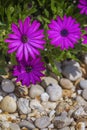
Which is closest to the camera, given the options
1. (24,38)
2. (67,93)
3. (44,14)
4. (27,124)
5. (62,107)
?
(24,38)

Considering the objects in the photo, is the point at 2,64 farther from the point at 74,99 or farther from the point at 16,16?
the point at 74,99

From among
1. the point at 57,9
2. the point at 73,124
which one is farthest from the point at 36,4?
the point at 73,124

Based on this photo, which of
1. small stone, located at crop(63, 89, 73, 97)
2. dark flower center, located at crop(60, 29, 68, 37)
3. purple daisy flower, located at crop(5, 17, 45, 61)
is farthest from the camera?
small stone, located at crop(63, 89, 73, 97)

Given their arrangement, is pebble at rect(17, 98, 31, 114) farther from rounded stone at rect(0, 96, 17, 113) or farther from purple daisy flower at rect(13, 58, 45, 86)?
purple daisy flower at rect(13, 58, 45, 86)

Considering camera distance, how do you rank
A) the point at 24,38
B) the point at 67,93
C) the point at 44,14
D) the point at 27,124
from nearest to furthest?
the point at 24,38
the point at 27,124
the point at 67,93
the point at 44,14

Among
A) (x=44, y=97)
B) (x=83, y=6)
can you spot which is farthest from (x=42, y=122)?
(x=83, y=6)

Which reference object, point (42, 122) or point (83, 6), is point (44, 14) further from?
point (42, 122)

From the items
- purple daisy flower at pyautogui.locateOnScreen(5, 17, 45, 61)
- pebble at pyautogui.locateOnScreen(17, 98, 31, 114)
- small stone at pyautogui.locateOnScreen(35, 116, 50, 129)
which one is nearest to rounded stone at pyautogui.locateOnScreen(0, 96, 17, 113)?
pebble at pyautogui.locateOnScreen(17, 98, 31, 114)
